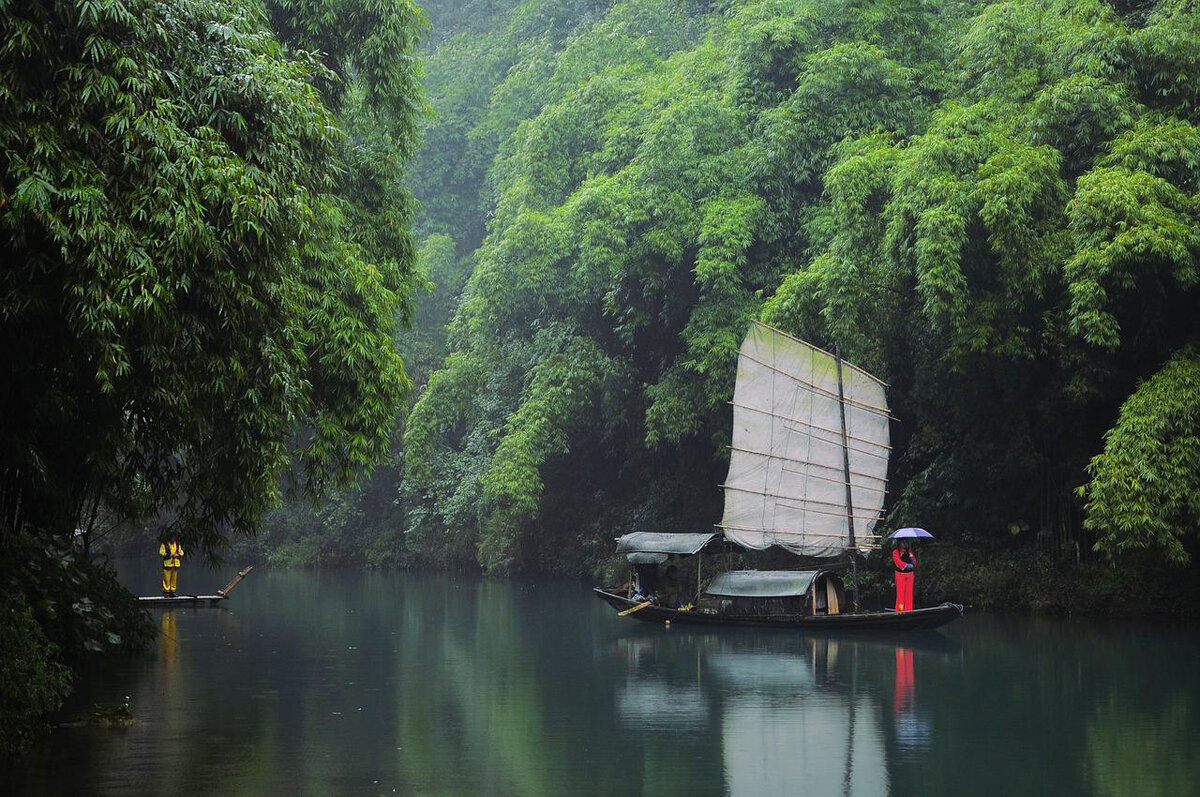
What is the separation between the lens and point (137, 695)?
31.0 feet

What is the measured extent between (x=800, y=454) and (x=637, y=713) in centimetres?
722

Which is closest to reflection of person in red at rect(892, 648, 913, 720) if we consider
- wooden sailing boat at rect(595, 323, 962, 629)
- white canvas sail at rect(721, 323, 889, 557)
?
wooden sailing boat at rect(595, 323, 962, 629)

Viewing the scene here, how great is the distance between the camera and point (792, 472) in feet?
52.3

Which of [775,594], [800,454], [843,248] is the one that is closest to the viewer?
[775,594]

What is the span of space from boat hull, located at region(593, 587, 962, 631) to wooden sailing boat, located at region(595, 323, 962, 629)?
37mm

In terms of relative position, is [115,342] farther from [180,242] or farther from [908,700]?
[908,700]

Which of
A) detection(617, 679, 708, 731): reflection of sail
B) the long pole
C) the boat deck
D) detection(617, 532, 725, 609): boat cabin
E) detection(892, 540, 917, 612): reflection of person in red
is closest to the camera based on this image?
detection(617, 679, 708, 731): reflection of sail

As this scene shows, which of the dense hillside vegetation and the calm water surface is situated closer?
the dense hillside vegetation

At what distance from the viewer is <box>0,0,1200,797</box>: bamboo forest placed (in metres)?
7.13

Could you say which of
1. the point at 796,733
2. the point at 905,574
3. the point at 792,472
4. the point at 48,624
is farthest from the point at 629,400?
the point at 796,733

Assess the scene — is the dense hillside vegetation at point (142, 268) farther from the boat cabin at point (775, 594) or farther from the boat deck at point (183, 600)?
the boat cabin at point (775, 594)

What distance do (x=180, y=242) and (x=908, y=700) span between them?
618 cm

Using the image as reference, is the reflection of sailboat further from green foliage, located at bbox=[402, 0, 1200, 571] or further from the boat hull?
green foliage, located at bbox=[402, 0, 1200, 571]

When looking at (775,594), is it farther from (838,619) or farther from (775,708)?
(775,708)
